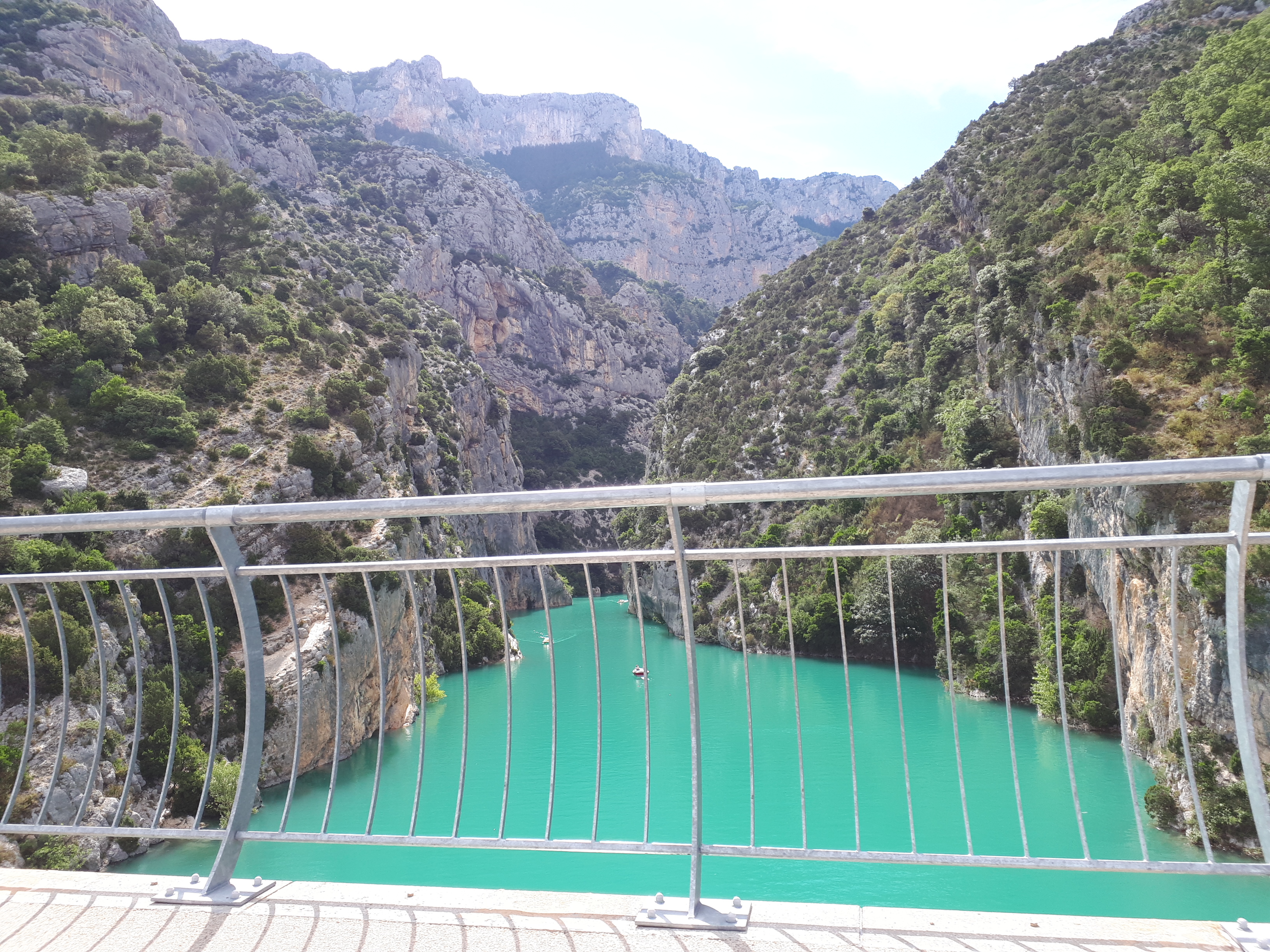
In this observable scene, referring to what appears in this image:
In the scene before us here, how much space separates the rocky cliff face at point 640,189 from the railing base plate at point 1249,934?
121454 millimetres

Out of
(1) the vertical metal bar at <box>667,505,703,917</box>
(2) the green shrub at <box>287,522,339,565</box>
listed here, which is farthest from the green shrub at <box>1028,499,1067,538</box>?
(1) the vertical metal bar at <box>667,505,703,917</box>

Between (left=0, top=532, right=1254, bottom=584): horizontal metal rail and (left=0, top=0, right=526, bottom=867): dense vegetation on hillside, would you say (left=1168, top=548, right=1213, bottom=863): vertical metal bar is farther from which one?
(left=0, top=0, right=526, bottom=867): dense vegetation on hillside

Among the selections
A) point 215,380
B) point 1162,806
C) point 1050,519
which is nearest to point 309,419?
point 215,380

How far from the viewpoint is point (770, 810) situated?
15.9 m

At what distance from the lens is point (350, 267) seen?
195 ft

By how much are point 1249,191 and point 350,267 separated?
189 ft

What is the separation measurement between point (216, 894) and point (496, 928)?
45.3 inches

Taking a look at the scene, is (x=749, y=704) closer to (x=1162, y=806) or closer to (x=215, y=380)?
(x=1162, y=806)

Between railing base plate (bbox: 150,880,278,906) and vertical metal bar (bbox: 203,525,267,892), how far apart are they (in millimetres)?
28

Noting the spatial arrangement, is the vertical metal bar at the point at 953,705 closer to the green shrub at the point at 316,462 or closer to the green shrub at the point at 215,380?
the green shrub at the point at 316,462

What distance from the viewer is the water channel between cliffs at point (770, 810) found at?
39.4ft

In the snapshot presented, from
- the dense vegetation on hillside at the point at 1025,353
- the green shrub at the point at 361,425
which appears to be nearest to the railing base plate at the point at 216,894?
the dense vegetation on hillside at the point at 1025,353

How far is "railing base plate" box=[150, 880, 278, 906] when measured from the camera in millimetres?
2584

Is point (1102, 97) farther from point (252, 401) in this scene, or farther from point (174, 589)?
point (174, 589)
